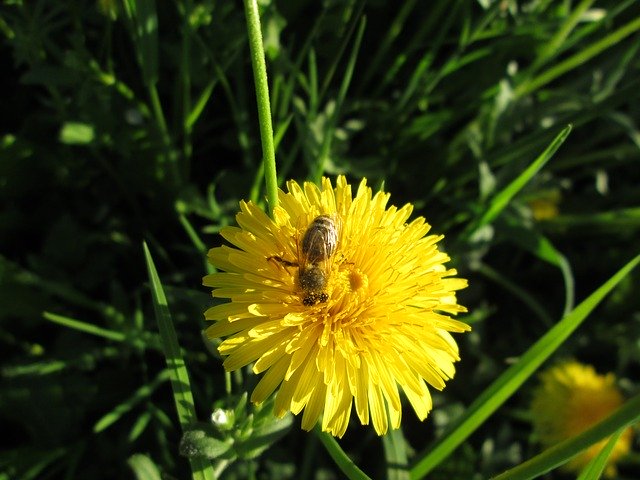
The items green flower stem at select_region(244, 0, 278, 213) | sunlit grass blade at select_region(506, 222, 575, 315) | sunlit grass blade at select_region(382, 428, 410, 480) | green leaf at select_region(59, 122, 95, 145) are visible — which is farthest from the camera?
sunlit grass blade at select_region(506, 222, 575, 315)

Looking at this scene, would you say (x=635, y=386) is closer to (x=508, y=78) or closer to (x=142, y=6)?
(x=508, y=78)

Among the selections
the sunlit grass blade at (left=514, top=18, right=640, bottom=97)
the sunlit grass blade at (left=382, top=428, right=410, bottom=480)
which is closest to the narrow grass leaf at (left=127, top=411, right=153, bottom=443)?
the sunlit grass blade at (left=382, top=428, right=410, bottom=480)

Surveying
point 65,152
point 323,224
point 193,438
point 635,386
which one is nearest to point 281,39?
point 65,152

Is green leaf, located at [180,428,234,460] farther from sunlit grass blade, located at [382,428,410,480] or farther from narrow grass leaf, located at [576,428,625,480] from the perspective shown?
narrow grass leaf, located at [576,428,625,480]

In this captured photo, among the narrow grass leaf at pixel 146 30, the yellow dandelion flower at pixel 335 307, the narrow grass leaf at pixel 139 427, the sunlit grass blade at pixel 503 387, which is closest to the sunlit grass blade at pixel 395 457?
the sunlit grass blade at pixel 503 387

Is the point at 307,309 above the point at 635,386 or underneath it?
above
